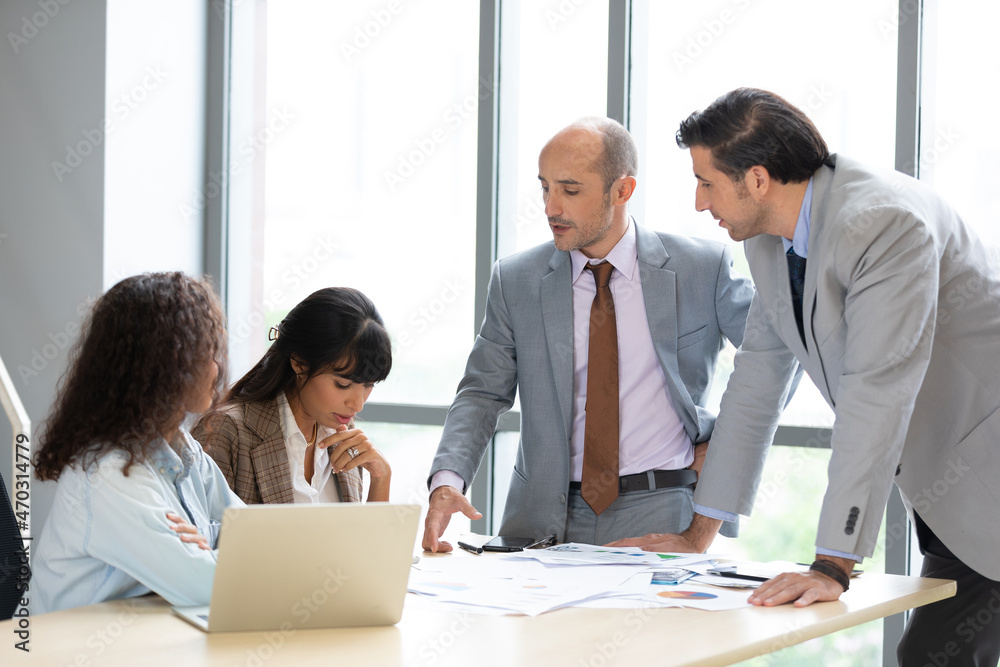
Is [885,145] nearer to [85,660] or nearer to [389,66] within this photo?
[389,66]

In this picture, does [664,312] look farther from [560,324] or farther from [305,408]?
[305,408]

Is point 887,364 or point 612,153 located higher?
point 612,153

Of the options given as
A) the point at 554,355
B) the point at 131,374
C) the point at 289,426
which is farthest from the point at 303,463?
the point at 131,374

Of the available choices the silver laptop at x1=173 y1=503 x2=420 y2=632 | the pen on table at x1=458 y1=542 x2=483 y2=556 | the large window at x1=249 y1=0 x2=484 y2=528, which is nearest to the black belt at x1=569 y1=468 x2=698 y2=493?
the pen on table at x1=458 y1=542 x2=483 y2=556

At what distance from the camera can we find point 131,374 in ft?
5.12

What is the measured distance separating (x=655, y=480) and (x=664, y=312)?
0.40 metres

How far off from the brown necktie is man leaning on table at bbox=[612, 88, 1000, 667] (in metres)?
0.24

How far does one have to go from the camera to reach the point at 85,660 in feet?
4.03

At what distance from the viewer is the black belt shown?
90.7 inches

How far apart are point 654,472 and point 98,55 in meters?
2.70

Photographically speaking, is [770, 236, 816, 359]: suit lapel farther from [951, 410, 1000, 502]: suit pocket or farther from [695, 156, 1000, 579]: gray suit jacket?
[951, 410, 1000, 502]: suit pocket

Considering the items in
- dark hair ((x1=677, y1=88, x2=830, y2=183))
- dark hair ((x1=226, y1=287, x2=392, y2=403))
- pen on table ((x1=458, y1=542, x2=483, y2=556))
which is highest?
dark hair ((x1=677, y1=88, x2=830, y2=183))

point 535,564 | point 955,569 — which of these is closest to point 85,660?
point 535,564

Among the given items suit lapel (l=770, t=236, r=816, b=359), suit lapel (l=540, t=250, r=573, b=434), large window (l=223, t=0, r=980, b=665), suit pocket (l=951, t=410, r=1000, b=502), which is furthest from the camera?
large window (l=223, t=0, r=980, b=665)
